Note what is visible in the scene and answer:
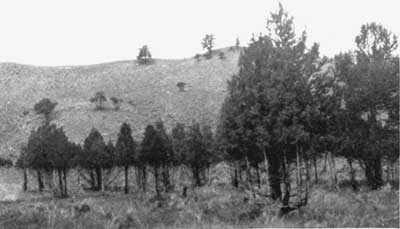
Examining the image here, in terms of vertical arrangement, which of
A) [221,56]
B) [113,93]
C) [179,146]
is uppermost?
[221,56]

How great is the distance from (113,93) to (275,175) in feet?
249

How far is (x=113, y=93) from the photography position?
9075 centimetres

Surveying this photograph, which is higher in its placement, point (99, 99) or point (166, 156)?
point (99, 99)

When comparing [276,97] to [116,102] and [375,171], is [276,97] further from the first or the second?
[116,102]

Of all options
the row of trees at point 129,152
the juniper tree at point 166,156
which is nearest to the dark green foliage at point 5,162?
the row of trees at point 129,152

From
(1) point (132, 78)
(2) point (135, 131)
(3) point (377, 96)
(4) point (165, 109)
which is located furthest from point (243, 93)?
(1) point (132, 78)

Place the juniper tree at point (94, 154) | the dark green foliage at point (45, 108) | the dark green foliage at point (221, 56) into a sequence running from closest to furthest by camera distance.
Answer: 1. the juniper tree at point (94, 154)
2. the dark green foliage at point (45, 108)
3. the dark green foliage at point (221, 56)

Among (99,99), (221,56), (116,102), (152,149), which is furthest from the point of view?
(221,56)

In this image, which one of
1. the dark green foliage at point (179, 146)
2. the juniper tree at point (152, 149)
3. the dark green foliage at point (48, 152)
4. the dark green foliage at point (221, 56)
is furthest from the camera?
the dark green foliage at point (221, 56)

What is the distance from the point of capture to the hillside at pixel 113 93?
75125 mm

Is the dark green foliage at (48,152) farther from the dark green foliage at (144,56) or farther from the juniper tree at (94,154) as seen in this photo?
the dark green foliage at (144,56)

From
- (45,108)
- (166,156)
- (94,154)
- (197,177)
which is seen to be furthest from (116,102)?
(197,177)

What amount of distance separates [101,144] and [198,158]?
40.9 feet

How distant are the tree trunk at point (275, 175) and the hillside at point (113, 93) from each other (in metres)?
52.3
